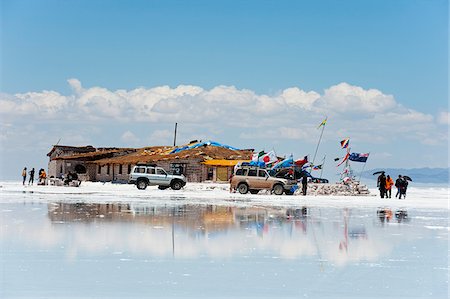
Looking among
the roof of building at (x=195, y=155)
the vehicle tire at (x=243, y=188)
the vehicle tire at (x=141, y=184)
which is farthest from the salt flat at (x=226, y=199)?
the roof of building at (x=195, y=155)

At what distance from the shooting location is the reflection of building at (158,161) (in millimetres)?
61500

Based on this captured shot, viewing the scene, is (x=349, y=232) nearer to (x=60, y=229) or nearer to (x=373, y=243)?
(x=373, y=243)

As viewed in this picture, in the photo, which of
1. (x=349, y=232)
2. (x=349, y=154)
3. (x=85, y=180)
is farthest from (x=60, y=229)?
(x=85, y=180)

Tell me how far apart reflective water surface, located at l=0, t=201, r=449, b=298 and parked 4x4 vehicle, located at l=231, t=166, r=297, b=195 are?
21419 mm

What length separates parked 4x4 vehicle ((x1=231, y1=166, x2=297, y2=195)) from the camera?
41.3m

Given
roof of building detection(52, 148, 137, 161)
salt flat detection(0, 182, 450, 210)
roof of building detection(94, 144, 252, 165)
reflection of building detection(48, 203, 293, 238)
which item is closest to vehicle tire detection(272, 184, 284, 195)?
salt flat detection(0, 182, 450, 210)

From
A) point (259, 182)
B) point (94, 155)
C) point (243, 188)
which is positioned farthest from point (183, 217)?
point (94, 155)

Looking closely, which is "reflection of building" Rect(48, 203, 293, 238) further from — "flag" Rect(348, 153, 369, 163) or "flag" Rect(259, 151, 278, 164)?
"flag" Rect(259, 151, 278, 164)

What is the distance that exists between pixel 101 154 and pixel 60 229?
61.1m

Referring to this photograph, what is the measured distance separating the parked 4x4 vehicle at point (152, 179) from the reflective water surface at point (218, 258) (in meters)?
28.4

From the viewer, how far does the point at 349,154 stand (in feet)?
158

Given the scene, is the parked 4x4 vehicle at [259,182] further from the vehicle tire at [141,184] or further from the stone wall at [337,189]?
the vehicle tire at [141,184]

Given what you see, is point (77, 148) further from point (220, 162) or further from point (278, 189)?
point (278, 189)

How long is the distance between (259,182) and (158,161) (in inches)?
952
